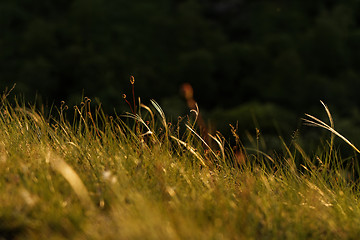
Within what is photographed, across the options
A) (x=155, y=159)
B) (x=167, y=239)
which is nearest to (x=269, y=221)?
(x=167, y=239)

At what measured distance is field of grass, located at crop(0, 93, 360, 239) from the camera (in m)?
2.15

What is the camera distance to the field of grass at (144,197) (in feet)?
7.07

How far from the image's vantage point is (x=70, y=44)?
161ft

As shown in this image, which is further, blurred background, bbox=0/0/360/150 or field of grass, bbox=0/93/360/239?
blurred background, bbox=0/0/360/150

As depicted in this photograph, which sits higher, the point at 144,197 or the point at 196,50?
the point at 144,197

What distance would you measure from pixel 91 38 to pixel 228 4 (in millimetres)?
18670

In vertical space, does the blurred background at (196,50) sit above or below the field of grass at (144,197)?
below

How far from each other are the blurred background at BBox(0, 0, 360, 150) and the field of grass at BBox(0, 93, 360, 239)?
34679 mm

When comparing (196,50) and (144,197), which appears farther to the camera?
(196,50)

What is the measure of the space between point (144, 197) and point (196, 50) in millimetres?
49507

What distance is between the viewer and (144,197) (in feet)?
7.95

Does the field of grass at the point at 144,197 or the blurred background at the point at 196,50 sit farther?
the blurred background at the point at 196,50

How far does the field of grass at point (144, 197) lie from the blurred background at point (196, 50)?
3468cm

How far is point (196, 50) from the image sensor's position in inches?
2019
